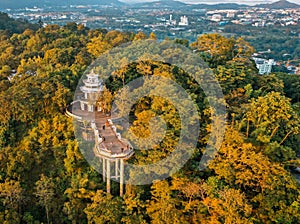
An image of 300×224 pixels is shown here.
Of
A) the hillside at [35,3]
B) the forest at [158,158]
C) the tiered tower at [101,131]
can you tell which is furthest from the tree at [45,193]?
the hillside at [35,3]

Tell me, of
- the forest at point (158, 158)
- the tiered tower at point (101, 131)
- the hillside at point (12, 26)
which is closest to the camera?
the forest at point (158, 158)

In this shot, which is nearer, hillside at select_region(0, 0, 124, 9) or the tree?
the tree

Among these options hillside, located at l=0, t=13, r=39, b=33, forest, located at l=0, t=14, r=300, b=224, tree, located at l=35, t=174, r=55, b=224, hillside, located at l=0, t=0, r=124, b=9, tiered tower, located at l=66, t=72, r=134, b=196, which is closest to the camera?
forest, located at l=0, t=14, r=300, b=224

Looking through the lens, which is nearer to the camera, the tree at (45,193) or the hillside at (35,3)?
the tree at (45,193)

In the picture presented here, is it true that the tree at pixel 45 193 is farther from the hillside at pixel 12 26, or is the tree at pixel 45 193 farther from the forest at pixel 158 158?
the hillside at pixel 12 26

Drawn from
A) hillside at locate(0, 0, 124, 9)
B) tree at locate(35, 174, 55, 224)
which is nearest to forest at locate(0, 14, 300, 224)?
tree at locate(35, 174, 55, 224)

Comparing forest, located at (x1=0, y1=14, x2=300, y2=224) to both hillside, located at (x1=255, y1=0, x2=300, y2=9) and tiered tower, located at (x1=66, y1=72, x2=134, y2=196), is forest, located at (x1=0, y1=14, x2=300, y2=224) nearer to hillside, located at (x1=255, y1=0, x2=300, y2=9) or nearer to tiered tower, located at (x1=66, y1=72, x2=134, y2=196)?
tiered tower, located at (x1=66, y1=72, x2=134, y2=196)

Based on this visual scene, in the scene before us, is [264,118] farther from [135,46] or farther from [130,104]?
[135,46]
